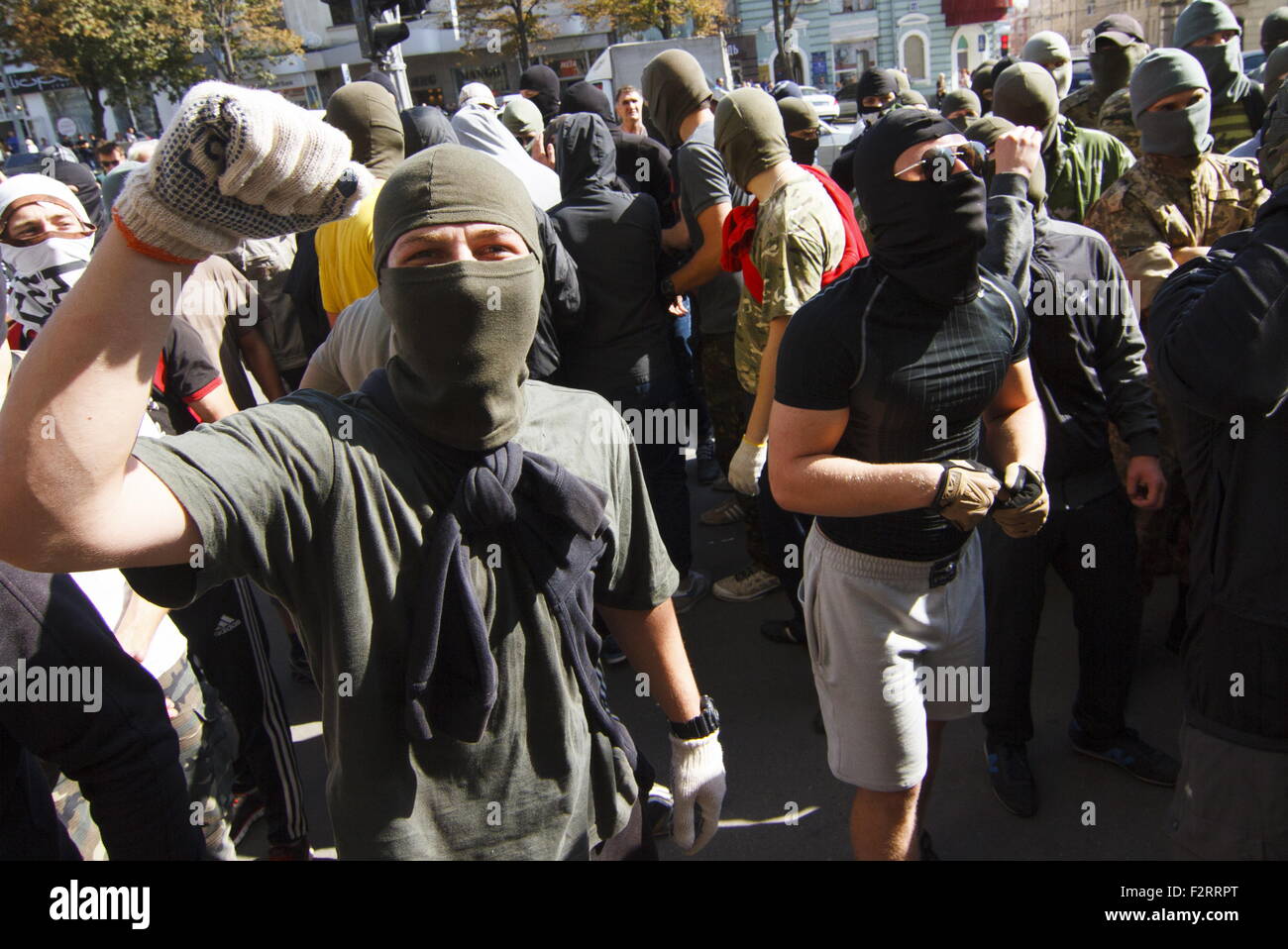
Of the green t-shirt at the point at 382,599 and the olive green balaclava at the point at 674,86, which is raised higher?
the olive green balaclava at the point at 674,86

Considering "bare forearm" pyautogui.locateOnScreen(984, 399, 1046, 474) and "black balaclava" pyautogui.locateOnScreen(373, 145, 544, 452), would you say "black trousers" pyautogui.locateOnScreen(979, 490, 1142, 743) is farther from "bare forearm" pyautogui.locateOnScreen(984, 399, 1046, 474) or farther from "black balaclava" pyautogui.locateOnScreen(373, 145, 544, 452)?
"black balaclava" pyautogui.locateOnScreen(373, 145, 544, 452)

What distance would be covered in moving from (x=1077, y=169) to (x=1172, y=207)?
0.76 m

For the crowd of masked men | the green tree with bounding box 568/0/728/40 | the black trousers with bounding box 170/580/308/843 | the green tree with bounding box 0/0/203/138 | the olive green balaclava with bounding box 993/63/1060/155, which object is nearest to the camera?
the crowd of masked men

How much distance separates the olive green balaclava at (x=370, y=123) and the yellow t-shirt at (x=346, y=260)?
442 mm

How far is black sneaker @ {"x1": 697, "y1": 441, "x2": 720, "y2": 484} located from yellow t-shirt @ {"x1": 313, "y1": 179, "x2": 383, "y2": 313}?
278 cm

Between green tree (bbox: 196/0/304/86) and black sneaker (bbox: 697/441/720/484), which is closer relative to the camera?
black sneaker (bbox: 697/441/720/484)

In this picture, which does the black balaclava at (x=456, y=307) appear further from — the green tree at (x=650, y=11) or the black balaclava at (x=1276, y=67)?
the green tree at (x=650, y=11)

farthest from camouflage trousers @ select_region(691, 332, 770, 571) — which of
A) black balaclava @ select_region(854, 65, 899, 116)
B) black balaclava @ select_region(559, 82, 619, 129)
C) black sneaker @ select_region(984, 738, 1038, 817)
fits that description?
black balaclava @ select_region(854, 65, 899, 116)

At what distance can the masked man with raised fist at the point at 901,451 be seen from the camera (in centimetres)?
200

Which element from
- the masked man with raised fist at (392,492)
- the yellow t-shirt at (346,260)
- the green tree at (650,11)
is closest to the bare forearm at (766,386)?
the masked man with raised fist at (392,492)

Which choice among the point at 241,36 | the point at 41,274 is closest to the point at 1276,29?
the point at 41,274

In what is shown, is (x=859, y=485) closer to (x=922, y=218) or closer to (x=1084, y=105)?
(x=922, y=218)

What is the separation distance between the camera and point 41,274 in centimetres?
352

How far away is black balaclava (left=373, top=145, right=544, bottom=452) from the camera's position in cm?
138
